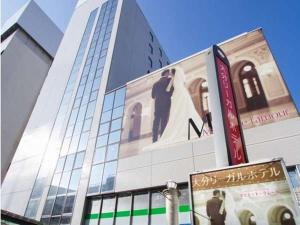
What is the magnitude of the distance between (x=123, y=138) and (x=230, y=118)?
9082 millimetres

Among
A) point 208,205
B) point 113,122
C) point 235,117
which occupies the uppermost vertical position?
point 113,122

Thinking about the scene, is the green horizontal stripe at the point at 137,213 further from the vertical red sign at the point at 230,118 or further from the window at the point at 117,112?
the window at the point at 117,112

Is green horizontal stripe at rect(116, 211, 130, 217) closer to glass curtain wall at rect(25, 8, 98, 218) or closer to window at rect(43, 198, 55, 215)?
window at rect(43, 198, 55, 215)

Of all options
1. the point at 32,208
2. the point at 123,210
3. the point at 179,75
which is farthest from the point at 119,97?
the point at 32,208

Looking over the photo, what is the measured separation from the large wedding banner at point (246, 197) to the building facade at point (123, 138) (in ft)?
0.31

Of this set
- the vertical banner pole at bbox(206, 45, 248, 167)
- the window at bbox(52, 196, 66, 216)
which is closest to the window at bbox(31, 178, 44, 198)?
the window at bbox(52, 196, 66, 216)

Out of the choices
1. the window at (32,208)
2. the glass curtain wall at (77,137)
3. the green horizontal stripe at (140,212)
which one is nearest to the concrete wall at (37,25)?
the glass curtain wall at (77,137)

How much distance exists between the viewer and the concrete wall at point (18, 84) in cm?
2687

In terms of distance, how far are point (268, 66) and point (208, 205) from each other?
9.27 metres

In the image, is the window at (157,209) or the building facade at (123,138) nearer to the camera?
the building facade at (123,138)

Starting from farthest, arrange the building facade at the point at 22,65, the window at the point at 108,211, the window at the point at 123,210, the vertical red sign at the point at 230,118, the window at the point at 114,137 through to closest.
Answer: the building facade at the point at 22,65
the window at the point at 114,137
the window at the point at 108,211
the window at the point at 123,210
the vertical red sign at the point at 230,118

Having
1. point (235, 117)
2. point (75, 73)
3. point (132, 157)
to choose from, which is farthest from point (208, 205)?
point (75, 73)

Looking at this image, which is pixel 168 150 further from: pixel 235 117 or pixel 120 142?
pixel 235 117

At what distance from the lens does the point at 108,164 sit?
14.8 meters
